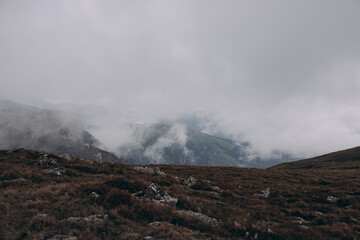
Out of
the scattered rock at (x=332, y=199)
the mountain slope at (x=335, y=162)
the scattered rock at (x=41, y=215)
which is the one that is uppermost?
the mountain slope at (x=335, y=162)

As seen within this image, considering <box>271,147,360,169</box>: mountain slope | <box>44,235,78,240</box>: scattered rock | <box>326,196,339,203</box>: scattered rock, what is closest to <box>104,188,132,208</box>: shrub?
<box>44,235,78,240</box>: scattered rock

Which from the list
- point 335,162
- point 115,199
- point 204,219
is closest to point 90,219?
point 115,199

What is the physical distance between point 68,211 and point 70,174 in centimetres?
878

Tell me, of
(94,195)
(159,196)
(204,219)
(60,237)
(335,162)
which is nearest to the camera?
(60,237)

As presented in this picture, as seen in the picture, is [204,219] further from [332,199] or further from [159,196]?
[332,199]

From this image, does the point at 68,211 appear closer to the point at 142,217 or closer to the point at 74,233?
the point at 74,233

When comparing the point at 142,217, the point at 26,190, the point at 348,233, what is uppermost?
the point at 26,190

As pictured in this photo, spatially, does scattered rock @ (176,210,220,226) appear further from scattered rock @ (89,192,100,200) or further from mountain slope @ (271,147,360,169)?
mountain slope @ (271,147,360,169)

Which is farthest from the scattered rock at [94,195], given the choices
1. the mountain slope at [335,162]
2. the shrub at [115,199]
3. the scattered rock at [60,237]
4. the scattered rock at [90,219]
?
the mountain slope at [335,162]

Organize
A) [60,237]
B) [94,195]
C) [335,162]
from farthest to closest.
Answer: [335,162] → [94,195] → [60,237]

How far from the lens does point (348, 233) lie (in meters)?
10.7

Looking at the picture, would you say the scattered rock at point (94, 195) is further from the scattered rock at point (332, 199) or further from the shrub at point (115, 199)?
the scattered rock at point (332, 199)

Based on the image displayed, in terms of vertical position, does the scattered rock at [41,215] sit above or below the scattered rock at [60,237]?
above

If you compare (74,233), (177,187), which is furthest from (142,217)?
(177,187)
